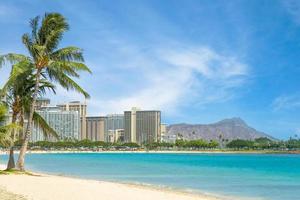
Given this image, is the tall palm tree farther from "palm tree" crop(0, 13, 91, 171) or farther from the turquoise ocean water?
the turquoise ocean water

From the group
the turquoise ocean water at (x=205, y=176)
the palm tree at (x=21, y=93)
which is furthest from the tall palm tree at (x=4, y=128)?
the turquoise ocean water at (x=205, y=176)

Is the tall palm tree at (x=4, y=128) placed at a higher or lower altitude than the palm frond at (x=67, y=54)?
lower

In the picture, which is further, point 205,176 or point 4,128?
point 205,176

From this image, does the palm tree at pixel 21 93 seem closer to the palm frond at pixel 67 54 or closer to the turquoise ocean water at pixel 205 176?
the palm frond at pixel 67 54

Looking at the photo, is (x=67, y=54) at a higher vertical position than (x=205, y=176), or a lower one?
higher

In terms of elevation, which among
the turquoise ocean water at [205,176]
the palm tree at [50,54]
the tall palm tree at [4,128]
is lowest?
the turquoise ocean water at [205,176]

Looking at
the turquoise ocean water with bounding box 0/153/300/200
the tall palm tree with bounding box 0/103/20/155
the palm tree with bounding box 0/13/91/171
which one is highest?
the palm tree with bounding box 0/13/91/171

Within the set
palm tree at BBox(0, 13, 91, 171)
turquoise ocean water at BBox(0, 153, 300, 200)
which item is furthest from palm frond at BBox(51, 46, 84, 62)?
turquoise ocean water at BBox(0, 153, 300, 200)

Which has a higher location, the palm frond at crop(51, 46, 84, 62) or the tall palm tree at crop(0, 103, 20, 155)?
the palm frond at crop(51, 46, 84, 62)

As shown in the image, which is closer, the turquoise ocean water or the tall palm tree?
the tall palm tree

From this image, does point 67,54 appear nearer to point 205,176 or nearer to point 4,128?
point 4,128

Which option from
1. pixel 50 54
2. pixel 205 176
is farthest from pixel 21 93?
pixel 205 176

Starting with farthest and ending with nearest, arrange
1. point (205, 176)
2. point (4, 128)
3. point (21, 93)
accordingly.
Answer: point (205, 176) < point (21, 93) < point (4, 128)

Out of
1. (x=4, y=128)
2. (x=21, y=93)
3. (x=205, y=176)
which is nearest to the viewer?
(x=4, y=128)
